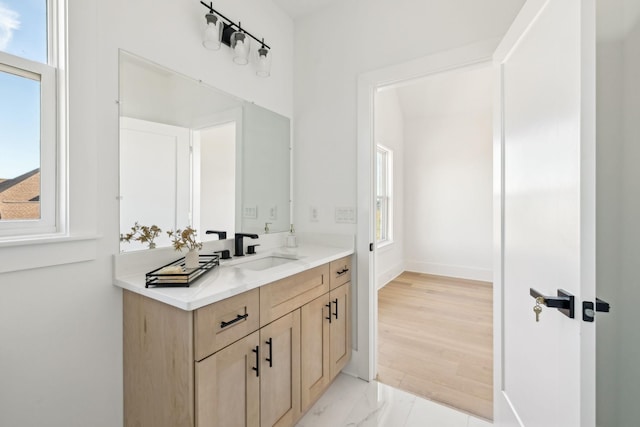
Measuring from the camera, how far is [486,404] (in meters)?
1.74

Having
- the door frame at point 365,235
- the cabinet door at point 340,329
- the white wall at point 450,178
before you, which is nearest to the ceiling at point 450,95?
the white wall at point 450,178

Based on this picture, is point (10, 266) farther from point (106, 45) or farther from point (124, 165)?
point (106, 45)

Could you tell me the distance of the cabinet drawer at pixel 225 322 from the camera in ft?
3.35

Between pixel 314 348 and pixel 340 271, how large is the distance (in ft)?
1.69

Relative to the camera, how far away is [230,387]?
1.14m

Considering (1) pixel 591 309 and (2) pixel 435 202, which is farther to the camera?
(2) pixel 435 202

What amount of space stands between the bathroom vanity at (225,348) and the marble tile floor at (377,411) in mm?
143

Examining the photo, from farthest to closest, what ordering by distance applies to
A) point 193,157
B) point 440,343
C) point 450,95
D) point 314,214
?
point 450,95
point 440,343
point 314,214
point 193,157

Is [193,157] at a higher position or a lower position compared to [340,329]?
higher

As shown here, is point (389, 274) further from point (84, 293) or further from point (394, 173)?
point (84, 293)

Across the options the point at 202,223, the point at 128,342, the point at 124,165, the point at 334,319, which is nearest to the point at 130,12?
the point at 124,165

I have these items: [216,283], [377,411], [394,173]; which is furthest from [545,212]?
[394,173]

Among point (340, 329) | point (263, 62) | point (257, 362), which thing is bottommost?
point (340, 329)

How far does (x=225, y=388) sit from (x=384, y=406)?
1104 mm
